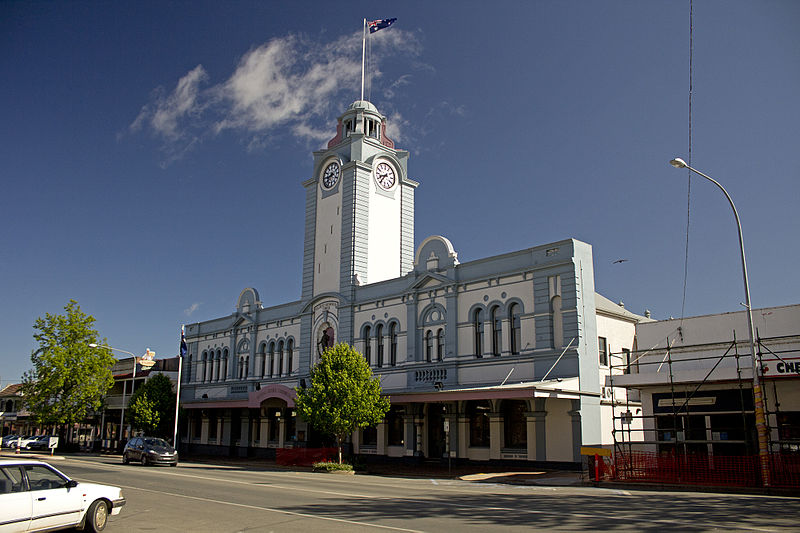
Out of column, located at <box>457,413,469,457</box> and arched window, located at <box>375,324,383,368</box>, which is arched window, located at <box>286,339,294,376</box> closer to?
arched window, located at <box>375,324,383,368</box>

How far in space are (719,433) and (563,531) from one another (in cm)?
1672

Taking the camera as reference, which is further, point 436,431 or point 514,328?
point 436,431

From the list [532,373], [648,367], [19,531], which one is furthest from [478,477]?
[19,531]

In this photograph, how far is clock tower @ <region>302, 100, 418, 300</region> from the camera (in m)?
41.0

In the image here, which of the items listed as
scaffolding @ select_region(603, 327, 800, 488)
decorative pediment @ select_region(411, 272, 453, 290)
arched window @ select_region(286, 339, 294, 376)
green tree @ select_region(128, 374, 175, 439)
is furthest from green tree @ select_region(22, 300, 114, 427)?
scaffolding @ select_region(603, 327, 800, 488)

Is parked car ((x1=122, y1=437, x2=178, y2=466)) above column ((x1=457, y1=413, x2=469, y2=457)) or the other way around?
the other way around

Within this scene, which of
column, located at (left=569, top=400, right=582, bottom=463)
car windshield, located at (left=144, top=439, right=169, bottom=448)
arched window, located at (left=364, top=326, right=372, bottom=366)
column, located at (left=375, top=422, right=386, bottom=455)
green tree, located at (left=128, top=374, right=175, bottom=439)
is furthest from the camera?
green tree, located at (left=128, top=374, right=175, bottom=439)

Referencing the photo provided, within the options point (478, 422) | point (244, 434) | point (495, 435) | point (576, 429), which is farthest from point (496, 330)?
point (244, 434)

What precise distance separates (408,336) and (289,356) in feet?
39.8

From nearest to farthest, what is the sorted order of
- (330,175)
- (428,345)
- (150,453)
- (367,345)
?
(150,453) → (428,345) → (367,345) → (330,175)

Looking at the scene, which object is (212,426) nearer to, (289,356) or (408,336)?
(289,356)

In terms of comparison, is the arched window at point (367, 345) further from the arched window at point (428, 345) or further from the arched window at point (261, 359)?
the arched window at point (261, 359)

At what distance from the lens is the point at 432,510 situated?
46.0ft

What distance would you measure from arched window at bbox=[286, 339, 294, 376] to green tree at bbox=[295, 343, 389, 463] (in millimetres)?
11572
